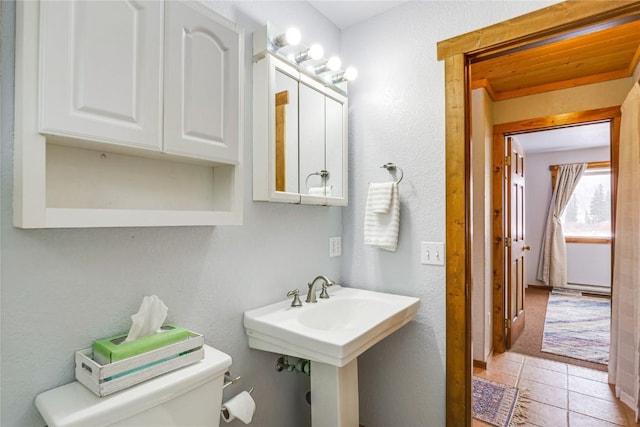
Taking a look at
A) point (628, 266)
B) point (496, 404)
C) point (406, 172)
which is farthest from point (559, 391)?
point (406, 172)

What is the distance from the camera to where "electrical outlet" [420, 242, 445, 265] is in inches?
66.7

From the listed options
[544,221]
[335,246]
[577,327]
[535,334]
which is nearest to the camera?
[335,246]

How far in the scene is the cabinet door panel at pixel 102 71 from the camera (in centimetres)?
79

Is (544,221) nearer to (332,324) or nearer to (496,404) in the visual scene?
(496,404)

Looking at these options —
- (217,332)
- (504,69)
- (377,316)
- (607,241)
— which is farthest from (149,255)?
(607,241)

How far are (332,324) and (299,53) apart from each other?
1.34 metres

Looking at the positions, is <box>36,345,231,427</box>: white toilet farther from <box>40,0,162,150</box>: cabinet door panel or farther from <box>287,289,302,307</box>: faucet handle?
<box>40,0,162,150</box>: cabinet door panel

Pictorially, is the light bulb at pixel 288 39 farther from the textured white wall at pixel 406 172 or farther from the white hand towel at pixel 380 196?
the white hand towel at pixel 380 196

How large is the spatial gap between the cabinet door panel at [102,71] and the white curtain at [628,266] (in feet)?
8.83

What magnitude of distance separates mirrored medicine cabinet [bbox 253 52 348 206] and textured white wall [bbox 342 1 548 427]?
7.2 inches

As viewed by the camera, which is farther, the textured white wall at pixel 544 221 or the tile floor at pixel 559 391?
the textured white wall at pixel 544 221

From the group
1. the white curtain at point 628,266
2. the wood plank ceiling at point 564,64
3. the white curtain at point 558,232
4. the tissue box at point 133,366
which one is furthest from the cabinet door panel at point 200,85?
the white curtain at point 558,232

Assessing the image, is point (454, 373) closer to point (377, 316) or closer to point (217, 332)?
point (377, 316)

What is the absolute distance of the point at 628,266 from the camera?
2195 millimetres
